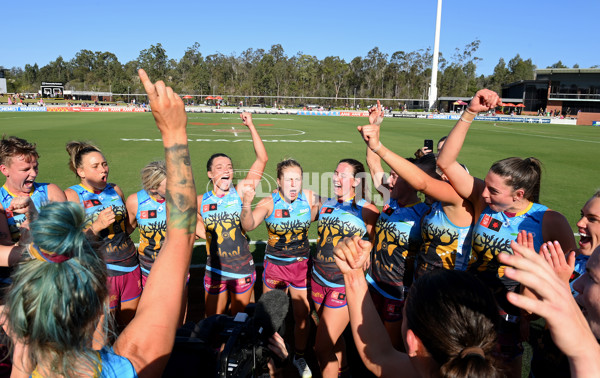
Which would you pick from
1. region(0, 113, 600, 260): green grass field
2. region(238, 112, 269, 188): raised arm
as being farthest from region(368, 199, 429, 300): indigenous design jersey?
region(0, 113, 600, 260): green grass field

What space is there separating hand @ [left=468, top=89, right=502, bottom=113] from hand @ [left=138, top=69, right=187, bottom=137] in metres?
2.43

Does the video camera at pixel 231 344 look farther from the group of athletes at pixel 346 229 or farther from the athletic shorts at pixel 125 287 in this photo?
the athletic shorts at pixel 125 287

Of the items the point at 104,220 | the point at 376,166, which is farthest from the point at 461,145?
the point at 104,220

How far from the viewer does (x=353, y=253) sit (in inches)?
75.9

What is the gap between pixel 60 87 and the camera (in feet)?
288

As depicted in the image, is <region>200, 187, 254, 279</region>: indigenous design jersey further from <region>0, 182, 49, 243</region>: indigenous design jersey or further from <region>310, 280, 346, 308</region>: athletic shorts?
<region>0, 182, 49, 243</region>: indigenous design jersey

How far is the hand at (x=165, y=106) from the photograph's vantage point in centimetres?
144

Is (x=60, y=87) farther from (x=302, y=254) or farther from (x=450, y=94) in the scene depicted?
(x=302, y=254)

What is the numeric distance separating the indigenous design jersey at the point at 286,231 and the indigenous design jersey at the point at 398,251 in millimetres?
920

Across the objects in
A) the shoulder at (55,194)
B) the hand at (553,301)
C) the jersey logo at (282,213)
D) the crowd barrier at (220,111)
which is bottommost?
the jersey logo at (282,213)

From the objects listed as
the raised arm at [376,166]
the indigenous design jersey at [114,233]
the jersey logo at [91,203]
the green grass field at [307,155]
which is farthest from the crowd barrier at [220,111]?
the jersey logo at [91,203]

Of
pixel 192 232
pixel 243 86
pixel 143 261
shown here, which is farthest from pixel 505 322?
pixel 243 86

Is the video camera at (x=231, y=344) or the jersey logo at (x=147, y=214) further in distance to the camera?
the jersey logo at (x=147, y=214)

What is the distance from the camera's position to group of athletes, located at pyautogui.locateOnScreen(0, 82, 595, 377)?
2883 mm
